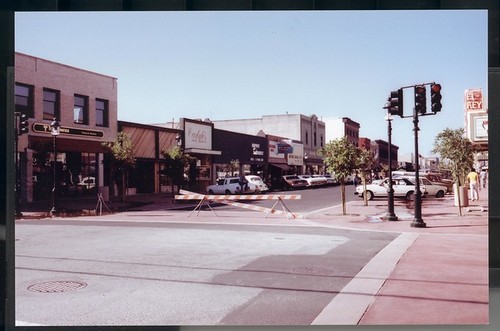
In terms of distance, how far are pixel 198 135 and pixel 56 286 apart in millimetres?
29177

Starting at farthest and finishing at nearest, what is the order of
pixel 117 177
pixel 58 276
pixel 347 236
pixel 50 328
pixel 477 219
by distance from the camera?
pixel 117 177 < pixel 477 219 < pixel 347 236 < pixel 58 276 < pixel 50 328

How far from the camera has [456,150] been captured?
56.9ft

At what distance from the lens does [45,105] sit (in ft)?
81.8

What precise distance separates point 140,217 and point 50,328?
13802 mm

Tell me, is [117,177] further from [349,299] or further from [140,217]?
[349,299]

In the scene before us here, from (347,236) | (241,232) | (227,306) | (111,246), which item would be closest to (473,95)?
(347,236)

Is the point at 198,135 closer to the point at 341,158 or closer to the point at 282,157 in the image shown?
the point at 282,157

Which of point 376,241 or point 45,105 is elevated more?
point 45,105

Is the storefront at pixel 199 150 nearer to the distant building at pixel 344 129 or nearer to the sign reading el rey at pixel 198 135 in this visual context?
the sign reading el rey at pixel 198 135

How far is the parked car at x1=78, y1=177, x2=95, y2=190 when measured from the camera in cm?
2614

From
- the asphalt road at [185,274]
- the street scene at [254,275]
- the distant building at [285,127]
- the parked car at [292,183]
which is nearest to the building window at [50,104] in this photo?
the street scene at [254,275]

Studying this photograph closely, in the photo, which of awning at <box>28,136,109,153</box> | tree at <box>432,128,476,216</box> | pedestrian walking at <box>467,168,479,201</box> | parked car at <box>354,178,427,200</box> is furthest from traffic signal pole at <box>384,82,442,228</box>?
awning at <box>28,136,109,153</box>

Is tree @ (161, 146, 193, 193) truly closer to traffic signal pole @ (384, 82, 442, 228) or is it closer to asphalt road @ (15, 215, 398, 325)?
asphalt road @ (15, 215, 398, 325)

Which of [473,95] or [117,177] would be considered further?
[117,177]
